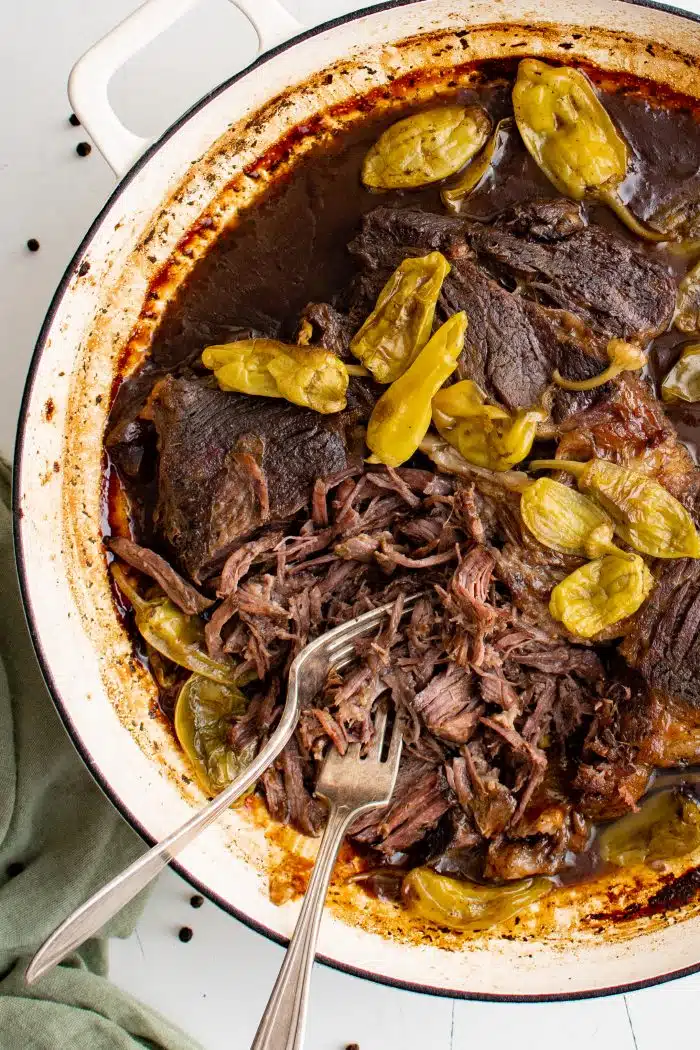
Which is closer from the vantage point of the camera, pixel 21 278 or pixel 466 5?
pixel 466 5

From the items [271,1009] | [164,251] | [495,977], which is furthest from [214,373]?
[495,977]

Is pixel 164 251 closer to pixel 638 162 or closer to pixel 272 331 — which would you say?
pixel 272 331

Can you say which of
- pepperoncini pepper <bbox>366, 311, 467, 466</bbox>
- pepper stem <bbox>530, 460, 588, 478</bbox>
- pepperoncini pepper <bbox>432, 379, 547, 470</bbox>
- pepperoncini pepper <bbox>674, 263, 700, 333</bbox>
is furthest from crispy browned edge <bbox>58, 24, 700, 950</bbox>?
pepper stem <bbox>530, 460, 588, 478</bbox>

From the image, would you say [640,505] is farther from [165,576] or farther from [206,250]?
[206,250]

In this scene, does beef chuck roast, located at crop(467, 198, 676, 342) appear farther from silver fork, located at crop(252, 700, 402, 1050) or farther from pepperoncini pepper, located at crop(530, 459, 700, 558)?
silver fork, located at crop(252, 700, 402, 1050)

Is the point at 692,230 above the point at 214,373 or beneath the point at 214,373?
beneath

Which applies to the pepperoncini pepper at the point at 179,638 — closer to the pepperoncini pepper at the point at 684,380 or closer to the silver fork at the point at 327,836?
the silver fork at the point at 327,836

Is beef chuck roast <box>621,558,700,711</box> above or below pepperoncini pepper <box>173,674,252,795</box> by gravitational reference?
below

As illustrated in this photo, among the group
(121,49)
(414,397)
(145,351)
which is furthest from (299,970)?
(121,49)
